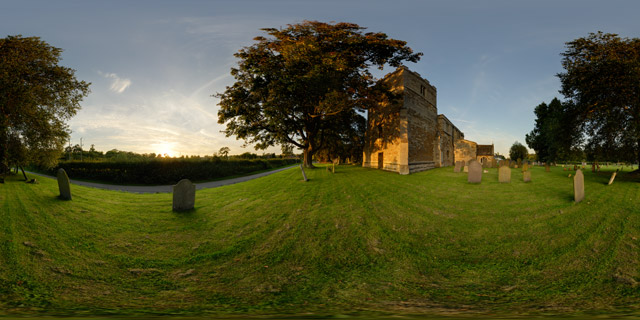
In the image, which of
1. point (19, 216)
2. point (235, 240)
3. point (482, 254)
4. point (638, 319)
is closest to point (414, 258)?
point (482, 254)

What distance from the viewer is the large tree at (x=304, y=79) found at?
62.1ft

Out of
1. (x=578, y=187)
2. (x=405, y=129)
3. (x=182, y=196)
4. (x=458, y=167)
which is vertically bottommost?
(x=182, y=196)

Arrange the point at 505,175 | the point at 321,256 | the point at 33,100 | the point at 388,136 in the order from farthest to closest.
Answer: the point at 388,136 < the point at 505,175 < the point at 33,100 < the point at 321,256

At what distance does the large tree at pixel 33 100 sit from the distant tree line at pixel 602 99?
1239 inches

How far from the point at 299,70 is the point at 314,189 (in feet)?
33.2

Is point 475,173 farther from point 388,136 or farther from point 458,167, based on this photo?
point 388,136

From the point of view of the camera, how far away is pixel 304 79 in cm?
1841

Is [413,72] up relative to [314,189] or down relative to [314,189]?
up

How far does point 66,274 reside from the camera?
5156 mm

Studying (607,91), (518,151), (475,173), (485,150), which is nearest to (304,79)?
(475,173)

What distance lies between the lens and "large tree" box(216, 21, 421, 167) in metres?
18.9

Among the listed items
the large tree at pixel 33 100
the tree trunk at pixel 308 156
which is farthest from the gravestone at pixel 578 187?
the large tree at pixel 33 100

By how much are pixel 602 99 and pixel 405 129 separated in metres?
12.5

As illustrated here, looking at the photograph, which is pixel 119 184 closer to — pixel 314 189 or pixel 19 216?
pixel 19 216
